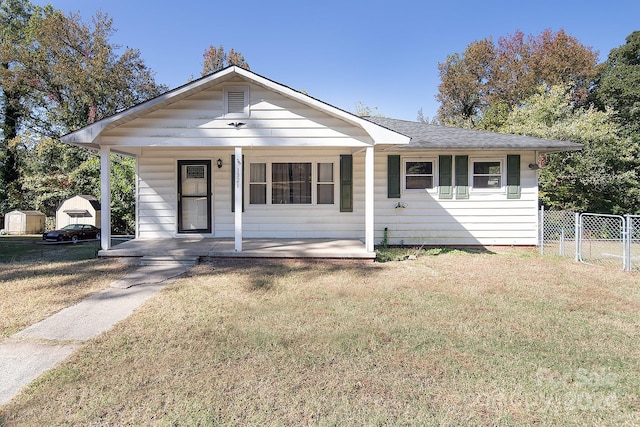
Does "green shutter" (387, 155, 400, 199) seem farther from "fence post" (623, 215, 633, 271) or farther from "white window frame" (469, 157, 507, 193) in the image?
"fence post" (623, 215, 633, 271)

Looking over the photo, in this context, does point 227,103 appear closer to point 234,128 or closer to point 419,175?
point 234,128

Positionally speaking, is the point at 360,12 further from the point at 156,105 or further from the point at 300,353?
the point at 300,353

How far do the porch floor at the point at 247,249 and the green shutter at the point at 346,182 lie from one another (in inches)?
39.3

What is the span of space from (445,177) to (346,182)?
263 cm

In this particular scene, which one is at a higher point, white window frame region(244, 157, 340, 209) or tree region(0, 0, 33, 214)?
tree region(0, 0, 33, 214)

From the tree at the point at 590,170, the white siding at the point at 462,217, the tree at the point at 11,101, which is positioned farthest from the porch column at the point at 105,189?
the tree at the point at 11,101

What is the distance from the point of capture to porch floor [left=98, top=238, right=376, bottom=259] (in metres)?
7.21

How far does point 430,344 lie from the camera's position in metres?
3.44

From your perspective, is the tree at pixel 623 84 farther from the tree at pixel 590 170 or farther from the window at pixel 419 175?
the window at pixel 419 175

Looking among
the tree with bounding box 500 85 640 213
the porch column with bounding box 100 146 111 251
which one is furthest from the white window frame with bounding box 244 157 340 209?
the tree with bounding box 500 85 640 213

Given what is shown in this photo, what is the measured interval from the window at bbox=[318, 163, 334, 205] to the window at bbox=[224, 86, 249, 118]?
2805 millimetres

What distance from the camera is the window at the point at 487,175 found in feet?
31.0

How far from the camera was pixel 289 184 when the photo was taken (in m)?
9.45

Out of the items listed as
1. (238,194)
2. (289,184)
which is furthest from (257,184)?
(238,194)
